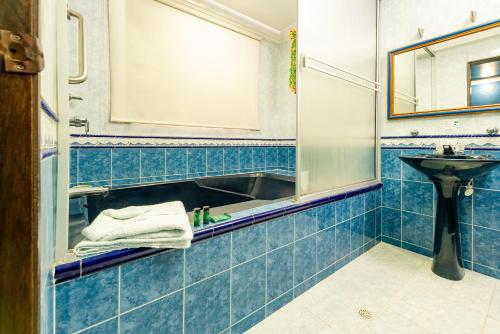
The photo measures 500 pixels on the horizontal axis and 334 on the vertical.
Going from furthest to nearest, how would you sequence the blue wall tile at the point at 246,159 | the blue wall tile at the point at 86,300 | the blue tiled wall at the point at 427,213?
the blue wall tile at the point at 246,159
the blue tiled wall at the point at 427,213
the blue wall tile at the point at 86,300

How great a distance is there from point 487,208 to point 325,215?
1129mm

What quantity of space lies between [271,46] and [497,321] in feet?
10.1

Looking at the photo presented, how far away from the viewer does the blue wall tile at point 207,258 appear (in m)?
0.94

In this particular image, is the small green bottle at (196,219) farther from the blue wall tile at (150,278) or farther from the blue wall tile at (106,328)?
the blue wall tile at (106,328)

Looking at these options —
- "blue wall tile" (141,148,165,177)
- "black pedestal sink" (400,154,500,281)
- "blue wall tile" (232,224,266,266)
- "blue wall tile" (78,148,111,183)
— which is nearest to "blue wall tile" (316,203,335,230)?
"blue wall tile" (232,224,266,266)

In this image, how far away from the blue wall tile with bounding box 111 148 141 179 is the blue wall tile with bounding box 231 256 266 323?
1.26m

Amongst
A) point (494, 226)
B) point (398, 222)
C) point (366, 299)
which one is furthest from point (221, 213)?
point (494, 226)

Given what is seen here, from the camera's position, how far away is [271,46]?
9.66 feet

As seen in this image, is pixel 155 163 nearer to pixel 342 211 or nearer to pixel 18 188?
pixel 342 211

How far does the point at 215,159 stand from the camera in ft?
7.80

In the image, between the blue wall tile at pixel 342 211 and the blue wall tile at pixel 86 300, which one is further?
the blue wall tile at pixel 342 211

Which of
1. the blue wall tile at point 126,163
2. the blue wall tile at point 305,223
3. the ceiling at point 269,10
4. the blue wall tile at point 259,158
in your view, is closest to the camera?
the blue wall tile at point 305,223

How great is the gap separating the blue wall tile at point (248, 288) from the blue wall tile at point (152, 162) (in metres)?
1.24

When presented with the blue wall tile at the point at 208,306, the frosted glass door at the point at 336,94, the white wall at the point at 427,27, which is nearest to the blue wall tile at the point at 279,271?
the blue wall tile at the point at 208,306
